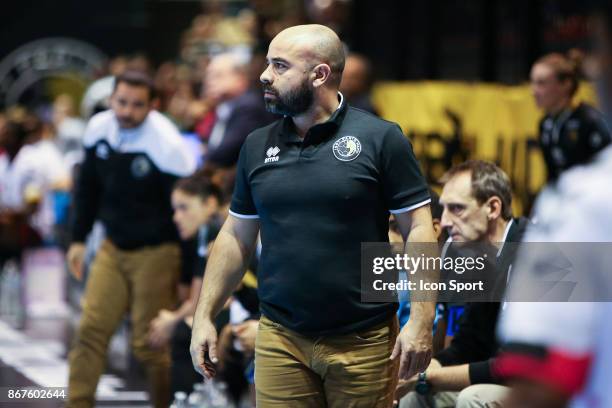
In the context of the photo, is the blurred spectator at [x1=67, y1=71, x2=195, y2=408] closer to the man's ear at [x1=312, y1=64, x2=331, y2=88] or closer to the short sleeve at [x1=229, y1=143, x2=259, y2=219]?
the short sleeve at [x1=229, y1=143, x2=259, y2=219]

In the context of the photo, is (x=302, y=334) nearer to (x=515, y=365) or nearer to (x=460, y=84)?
(x=515, y=365)

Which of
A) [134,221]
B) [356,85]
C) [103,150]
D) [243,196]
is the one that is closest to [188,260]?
[134,221]

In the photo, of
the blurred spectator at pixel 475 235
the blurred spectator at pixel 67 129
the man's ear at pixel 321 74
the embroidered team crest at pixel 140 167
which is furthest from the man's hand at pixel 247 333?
the blurred spectator at pixel 67 129

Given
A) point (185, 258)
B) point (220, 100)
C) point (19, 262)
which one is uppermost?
point (220, 100)

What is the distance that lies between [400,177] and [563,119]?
529 centimetres

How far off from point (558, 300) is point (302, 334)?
2425 mm

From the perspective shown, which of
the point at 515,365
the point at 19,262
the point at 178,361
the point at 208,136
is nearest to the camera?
the point at 515,365

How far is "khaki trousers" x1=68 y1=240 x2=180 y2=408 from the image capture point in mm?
8414

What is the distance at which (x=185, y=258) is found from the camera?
8.67m

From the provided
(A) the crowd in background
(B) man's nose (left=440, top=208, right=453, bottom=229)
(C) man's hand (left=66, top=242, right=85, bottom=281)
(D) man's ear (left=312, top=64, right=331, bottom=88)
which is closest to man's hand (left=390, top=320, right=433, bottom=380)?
(D) man's ear (left=312, top=64, right=331, bottom=88)

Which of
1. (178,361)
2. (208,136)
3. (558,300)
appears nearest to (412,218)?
(558,300)

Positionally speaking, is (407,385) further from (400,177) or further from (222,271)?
(400,177)

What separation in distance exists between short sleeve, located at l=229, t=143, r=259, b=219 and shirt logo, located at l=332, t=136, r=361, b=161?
16.8 inches

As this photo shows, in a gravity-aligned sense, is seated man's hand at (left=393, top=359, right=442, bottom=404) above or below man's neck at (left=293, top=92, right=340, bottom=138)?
below
